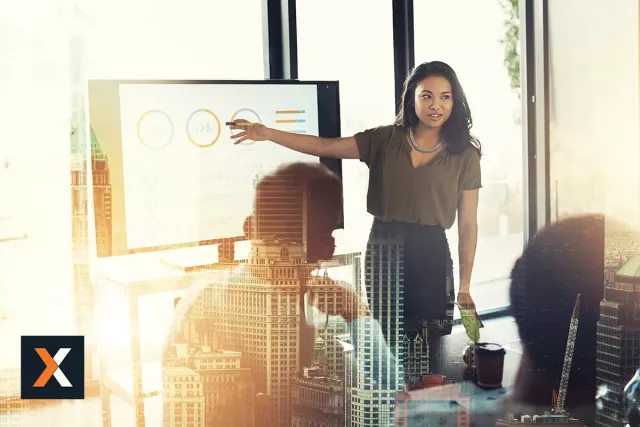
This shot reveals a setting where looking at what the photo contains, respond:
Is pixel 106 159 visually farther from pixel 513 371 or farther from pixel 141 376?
pixel 513 371

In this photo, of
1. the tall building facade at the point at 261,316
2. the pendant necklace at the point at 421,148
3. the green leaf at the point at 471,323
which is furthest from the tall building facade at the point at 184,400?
the pendant necklace at the point at 421,148

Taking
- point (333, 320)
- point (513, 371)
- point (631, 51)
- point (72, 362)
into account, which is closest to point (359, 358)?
point (333, 320)

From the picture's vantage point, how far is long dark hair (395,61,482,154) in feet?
6.35

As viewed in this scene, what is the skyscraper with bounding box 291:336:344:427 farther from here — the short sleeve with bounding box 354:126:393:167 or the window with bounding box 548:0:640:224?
the window with bounding box 548:0:640:224

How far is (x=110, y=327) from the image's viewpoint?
6.47 feet

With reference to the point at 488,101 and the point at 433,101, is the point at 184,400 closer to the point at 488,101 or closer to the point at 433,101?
the point at 433,101

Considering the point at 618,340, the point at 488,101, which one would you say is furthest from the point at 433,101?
the point at 618,340

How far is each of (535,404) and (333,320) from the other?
24.4 inches

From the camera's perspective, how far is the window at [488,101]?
6.43ft

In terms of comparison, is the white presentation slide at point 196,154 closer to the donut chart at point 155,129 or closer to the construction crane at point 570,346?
the donut chart at point 155,129

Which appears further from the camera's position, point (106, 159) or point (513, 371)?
point (513, 371)

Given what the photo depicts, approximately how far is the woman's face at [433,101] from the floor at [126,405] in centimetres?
59

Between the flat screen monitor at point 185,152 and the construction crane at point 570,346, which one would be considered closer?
the flat screen monitor at point 185,152

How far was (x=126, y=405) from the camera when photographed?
2004mm
